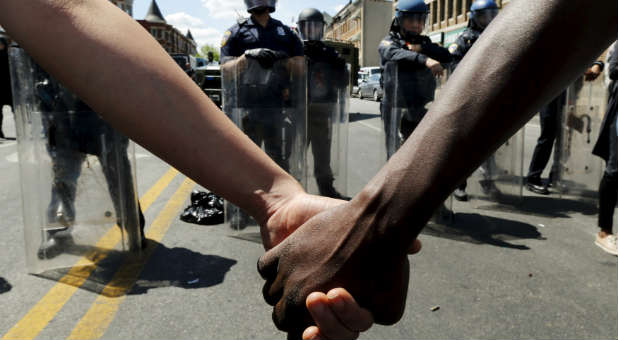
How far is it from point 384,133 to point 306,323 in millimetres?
4236

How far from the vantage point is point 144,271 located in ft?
11.4

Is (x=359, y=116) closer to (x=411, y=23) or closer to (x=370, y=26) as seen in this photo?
(x=411, y=23)

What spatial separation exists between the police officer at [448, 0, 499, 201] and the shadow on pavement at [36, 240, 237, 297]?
130 inches

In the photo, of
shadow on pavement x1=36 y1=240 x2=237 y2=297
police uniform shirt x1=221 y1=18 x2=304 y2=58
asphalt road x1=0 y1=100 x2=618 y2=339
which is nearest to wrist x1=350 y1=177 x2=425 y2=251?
asphalt road x1=0 y1=100 x2=618 y2=339

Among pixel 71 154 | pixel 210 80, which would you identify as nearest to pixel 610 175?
pixel 71 154

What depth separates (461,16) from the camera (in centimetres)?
3622

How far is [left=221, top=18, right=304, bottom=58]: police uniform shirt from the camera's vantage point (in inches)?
197

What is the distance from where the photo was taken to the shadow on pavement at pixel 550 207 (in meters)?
5.24

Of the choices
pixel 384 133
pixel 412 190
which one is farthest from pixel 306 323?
pixel 384 133

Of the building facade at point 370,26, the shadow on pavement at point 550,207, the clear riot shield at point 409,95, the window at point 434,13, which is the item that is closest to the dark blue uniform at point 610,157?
the shadow on pavement at point 550,207

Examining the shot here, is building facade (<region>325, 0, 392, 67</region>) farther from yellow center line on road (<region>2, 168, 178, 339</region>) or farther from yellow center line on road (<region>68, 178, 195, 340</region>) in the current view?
yellow center line on road (<region>2, 168, 178, 339</region>)

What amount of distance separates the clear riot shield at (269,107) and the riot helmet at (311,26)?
1.52 meters

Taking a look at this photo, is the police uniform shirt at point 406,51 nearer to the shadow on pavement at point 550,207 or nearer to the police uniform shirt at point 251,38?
the police uniform shirt at point 251,38

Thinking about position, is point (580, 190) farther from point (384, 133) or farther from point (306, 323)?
point (306, 323)
